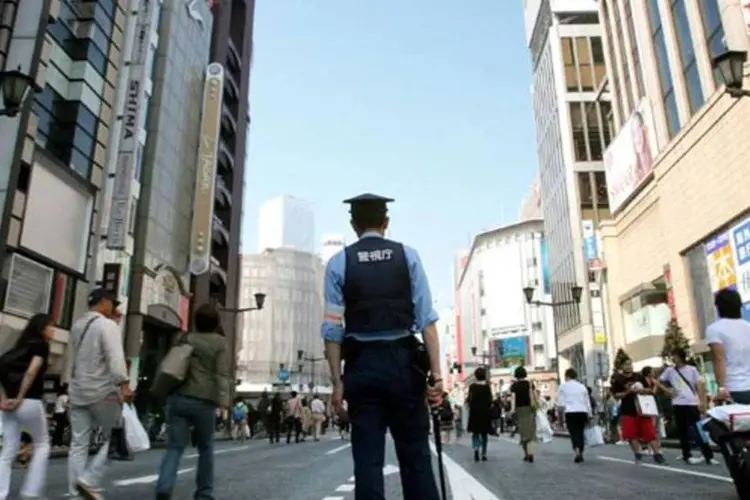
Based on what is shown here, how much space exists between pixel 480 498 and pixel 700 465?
5.49 m

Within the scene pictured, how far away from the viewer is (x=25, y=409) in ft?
18.1

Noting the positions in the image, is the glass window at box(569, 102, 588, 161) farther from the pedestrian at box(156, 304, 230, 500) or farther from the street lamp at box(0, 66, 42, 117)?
the pedestrian at box(156, 304, 230, 500)

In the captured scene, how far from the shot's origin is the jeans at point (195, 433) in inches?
211

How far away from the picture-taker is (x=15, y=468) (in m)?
10.8

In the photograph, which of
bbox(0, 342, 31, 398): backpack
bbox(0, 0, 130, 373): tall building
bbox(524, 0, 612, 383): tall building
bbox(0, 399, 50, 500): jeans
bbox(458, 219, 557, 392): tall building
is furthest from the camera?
bbox(458, 219, 557, 392): tall building

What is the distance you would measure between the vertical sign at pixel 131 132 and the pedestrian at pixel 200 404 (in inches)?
866

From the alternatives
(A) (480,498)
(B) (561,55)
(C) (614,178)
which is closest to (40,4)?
(A) (480,498)

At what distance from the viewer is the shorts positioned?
11.2m

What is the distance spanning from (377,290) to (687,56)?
26.6 metres

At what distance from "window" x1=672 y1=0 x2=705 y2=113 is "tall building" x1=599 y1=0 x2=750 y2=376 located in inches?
1.6

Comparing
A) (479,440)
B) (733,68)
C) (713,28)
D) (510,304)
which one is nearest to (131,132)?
(479,440)

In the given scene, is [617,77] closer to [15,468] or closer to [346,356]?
[15,468]

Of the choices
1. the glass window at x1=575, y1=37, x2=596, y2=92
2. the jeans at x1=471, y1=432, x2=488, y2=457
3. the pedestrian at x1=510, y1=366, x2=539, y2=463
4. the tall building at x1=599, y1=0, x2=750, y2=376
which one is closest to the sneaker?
the pedestrian at x1=510, y1=366, x2=539, y2=463

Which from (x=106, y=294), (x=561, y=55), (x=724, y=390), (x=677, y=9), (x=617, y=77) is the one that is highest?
(x=561, y=55)
